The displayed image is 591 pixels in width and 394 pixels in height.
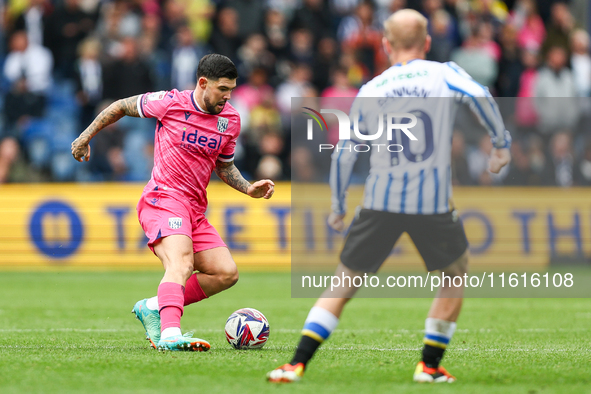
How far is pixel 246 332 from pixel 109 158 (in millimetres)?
9302

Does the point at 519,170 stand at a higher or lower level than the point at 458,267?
higher

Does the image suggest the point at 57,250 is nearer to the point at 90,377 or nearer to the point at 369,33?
the point at 369,33

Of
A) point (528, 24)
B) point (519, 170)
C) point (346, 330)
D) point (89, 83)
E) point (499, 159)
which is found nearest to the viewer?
point (499, 159)

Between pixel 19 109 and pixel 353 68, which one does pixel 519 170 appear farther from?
pixel 19 109

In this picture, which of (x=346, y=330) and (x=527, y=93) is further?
(x=527, y=93)

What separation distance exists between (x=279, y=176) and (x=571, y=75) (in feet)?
19.8

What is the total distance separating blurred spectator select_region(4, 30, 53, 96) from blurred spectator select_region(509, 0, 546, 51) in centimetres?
950

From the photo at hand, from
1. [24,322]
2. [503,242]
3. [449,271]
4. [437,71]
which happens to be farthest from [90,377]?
[503,242]

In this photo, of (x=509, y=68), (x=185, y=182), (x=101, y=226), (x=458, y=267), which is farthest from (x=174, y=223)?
(x=509, y=68)

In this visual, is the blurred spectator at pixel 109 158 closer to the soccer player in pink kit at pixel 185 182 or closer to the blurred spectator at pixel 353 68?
the blurred spectator at pixel 353 68

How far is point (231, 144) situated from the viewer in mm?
6809

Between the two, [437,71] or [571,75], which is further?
[571,75]

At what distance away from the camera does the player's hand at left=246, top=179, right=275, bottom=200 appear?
20.9 feet

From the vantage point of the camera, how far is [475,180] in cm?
1506
